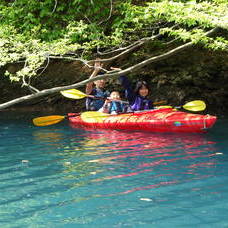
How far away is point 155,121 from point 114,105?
5.17 feet

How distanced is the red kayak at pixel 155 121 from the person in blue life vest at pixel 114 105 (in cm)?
33

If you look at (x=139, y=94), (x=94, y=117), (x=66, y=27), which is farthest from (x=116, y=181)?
(x=66, y=27)

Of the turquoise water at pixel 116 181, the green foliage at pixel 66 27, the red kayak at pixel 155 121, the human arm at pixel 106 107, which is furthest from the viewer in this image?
the human arm at pixel 106 107

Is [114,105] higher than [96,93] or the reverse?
the reverse

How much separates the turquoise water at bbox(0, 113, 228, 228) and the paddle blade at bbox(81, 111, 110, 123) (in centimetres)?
124

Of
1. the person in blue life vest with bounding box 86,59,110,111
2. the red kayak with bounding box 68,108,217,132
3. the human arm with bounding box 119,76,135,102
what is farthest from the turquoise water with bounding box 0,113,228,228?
the person in blue life vest with bounding box 86,59,110,111

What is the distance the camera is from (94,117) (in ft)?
28.0

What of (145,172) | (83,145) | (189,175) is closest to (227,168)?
(189,175)

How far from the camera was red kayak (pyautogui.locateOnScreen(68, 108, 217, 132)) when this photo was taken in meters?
6.99

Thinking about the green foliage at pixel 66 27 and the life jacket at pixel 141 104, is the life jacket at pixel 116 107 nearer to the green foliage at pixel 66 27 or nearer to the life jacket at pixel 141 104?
the life jacket at pixel 141 104

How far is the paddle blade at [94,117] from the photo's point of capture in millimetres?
8398

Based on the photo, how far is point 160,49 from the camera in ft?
36.4

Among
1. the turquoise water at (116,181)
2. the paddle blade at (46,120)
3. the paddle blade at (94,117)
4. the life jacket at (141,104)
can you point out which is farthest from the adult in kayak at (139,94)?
the paddle blade at (46,120)

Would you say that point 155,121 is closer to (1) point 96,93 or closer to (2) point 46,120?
(1) point 96,93
